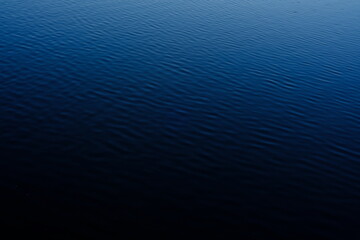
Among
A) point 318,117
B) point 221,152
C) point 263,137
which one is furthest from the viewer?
point 318,117

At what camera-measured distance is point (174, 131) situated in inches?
1009

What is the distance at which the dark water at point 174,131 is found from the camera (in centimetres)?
1852

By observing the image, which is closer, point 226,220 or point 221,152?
point 226,220

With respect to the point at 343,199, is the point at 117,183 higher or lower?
lower

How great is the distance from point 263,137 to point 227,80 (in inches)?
408

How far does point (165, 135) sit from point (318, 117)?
13117 mm

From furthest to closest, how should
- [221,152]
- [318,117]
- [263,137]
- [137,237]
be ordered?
[318,117]
[263,137]
[221,152]
[137,237]

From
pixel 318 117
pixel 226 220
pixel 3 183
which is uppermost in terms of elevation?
pixel 318 117

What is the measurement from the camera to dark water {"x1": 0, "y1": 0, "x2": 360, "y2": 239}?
1852cm

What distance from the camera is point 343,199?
20.8 m

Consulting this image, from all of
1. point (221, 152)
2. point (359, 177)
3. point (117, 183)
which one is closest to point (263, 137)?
point (221, 152)

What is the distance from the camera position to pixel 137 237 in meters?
17.0

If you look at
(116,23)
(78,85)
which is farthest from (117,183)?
(116,23)

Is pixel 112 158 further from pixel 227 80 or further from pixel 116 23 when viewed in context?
pixel 116 23
